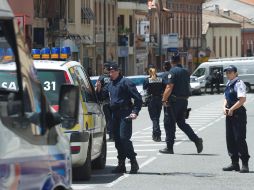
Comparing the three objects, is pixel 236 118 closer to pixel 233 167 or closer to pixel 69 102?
pixel 233 167

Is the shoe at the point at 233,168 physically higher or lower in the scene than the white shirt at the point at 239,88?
lower

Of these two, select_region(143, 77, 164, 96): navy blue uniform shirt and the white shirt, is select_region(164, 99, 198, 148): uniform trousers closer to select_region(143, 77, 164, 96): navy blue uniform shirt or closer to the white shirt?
the white shirt

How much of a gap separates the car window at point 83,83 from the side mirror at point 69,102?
7023mm

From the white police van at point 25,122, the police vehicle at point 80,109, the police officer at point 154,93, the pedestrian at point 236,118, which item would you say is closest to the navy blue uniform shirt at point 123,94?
the police vehicle at point 80,109

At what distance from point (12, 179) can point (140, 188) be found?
7.66m

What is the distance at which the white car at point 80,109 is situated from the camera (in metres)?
13.1

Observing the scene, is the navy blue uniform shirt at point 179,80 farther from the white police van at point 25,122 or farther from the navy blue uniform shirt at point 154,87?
the white police van at point 25,122

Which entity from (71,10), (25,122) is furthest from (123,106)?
(71,10)

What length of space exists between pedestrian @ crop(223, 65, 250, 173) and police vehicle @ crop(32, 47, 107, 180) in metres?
1.94

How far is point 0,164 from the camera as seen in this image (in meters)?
5.43

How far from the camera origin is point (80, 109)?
44.3ft

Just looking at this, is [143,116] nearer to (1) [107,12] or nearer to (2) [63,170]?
(2) [63,170]

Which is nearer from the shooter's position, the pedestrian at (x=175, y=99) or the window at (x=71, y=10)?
the pedestrian at (x=175, y=99)

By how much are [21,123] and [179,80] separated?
40.7ft
